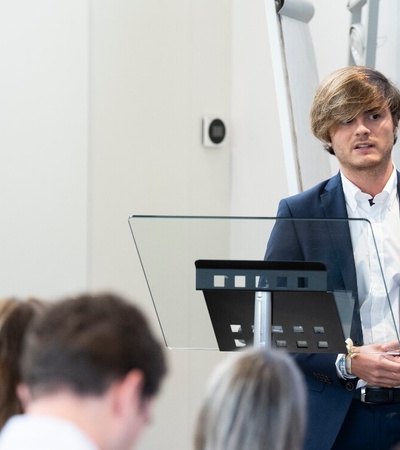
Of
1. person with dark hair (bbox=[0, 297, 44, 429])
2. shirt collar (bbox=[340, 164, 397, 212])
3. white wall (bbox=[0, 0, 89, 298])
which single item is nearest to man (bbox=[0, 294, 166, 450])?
person with dark hair (bbox=[0, 297, 44, 429])

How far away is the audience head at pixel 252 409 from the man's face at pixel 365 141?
165cm

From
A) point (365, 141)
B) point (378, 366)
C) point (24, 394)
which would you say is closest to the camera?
point (24, 394)

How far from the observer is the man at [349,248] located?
8.96ft

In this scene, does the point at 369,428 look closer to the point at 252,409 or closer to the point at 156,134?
the point at 252,409

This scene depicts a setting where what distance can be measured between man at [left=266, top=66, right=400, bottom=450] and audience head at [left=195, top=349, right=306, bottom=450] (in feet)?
3.56

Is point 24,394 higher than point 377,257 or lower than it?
lower

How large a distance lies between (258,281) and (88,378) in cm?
108

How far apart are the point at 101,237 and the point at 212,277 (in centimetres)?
335

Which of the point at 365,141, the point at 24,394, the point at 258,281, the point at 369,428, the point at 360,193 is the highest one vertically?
the point at 365,141

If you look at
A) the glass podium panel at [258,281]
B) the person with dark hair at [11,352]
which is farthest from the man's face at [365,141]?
the person with dark hair at [11,352]

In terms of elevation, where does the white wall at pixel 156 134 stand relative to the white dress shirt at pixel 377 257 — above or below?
above

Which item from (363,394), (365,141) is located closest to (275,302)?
(363,394)

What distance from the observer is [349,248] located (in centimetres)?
268

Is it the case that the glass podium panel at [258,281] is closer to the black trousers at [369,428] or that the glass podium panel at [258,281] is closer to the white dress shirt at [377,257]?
the white dress shirt at [377,257]
